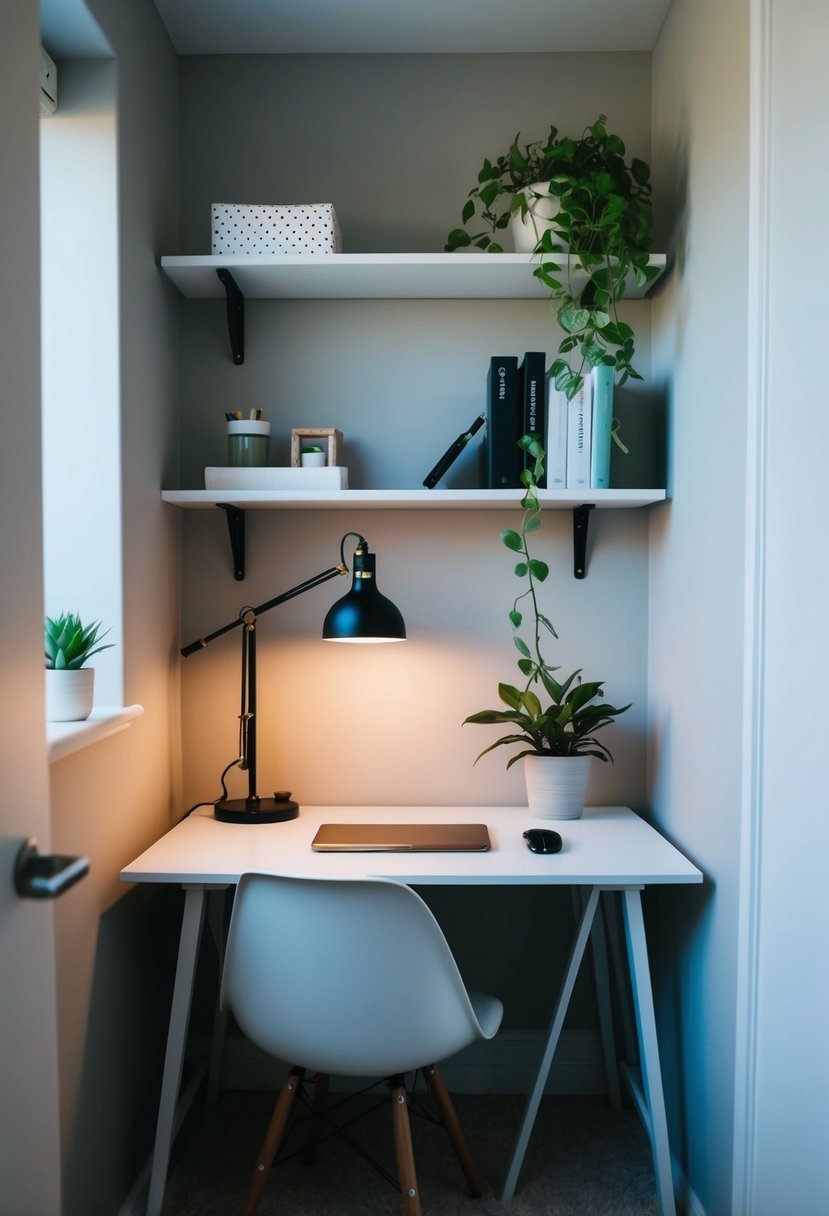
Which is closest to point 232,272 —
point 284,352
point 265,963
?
point 284,352

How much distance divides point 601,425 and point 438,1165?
1597 mm

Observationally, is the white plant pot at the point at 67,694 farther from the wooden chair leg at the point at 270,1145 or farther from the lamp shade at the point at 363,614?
the wooden chair leg at the point at 270,1145

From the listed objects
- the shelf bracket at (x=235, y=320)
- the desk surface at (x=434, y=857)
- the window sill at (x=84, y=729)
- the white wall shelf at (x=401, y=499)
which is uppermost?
the shelf bracket at (x=235, y=320)

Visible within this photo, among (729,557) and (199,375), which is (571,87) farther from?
(729,557)

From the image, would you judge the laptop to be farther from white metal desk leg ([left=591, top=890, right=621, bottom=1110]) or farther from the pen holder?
the pen holder

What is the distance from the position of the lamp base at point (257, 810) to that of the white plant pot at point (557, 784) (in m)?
0.53

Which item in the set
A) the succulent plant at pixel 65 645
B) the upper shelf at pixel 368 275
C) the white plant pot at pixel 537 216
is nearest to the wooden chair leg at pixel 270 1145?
the succulent plant at pixel 65 645

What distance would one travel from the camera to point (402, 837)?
1.94m

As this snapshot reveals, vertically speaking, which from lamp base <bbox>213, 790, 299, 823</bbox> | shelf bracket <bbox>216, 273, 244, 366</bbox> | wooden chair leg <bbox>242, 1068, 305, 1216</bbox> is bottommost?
wooden chair leg <bbox>242, 1068, 305, 1216</bbox>

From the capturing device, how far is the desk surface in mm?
1716

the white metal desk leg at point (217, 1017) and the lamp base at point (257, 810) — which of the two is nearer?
the lamp base at point (257, 810)

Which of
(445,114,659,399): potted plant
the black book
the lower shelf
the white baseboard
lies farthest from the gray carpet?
(445,114,659,399): potted plant

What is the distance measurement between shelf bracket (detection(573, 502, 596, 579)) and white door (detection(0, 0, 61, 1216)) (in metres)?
1.34

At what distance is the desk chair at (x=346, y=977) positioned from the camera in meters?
1.51
